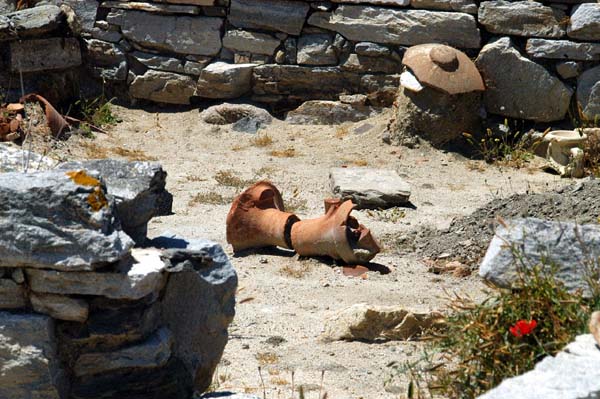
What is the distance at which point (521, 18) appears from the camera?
10188mm

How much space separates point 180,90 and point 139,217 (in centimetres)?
721

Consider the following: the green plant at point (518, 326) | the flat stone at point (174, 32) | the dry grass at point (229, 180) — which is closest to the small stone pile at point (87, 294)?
the green plant at point (518, 326)

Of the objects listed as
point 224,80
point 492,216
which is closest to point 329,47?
point 224,80

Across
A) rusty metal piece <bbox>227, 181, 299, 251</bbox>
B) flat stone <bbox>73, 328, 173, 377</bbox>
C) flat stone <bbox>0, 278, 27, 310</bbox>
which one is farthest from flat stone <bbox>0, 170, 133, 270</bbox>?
rusty metal piece <bbox>227, 181, 299, 251</bbox>

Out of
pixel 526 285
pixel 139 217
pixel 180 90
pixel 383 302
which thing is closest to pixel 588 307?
pixel 526 285

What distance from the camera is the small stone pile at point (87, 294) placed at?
366cm

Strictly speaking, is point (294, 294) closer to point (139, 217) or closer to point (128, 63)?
point (139, 217)

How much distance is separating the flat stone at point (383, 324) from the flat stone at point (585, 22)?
535 cm

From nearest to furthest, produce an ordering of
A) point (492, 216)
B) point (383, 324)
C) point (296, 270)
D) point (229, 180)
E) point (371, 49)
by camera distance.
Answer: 1. point (383, 324)
2. point (296, 270)
3. point (492, 216)
4. point (229, 180)
5. point (371, 49)

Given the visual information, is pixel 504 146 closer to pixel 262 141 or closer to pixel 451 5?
pixel 451 5

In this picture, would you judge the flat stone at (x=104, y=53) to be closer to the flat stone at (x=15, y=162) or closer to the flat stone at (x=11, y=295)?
the flat stone at (x=15, y=162)

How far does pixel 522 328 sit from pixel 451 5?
23.7ft

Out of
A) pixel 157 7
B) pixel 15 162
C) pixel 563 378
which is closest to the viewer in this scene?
pixel 563 378

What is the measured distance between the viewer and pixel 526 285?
3758 mm
